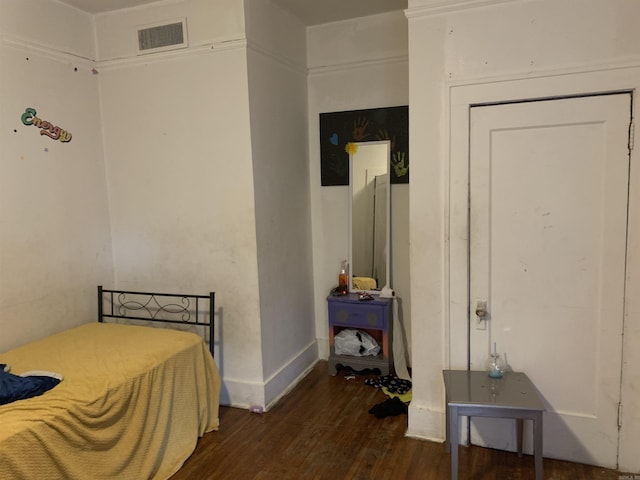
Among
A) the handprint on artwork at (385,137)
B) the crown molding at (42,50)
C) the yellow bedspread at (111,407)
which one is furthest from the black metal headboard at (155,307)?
the handprint on artwork at (385,137)

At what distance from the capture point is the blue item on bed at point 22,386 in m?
2.03

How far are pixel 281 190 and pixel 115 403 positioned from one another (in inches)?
70.8

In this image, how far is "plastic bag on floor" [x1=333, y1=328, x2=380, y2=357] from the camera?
3699mm

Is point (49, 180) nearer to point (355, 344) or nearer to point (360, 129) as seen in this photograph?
point (360, 129)

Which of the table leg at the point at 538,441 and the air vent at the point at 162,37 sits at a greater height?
the air vent at the point at 162,37

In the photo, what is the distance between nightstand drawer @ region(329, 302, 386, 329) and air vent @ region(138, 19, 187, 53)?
2.19 meters

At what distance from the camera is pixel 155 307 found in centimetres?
339

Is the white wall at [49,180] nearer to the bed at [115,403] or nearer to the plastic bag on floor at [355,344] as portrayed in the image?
the bed at [115,403]

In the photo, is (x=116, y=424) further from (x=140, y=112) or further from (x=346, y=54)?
(x=346, y=54)

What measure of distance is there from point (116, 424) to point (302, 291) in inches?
71.6

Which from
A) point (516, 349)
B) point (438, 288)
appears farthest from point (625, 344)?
point (438, 288)

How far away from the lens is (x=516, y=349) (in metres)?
2.58

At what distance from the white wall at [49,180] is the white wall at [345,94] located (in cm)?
164

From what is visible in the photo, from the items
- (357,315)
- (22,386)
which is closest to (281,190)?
(357,315)
